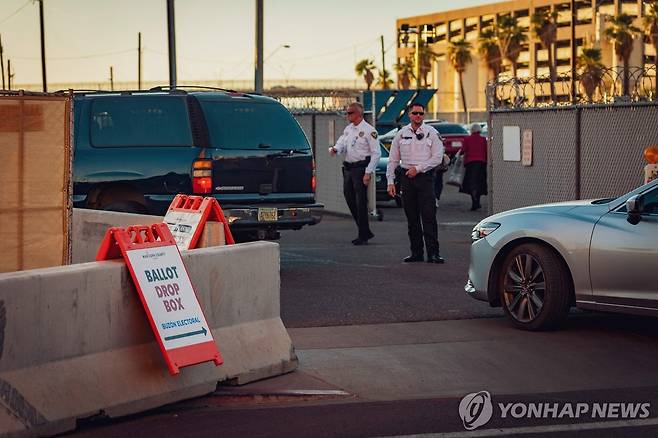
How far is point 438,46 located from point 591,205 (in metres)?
132

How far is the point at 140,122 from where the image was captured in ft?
48.6

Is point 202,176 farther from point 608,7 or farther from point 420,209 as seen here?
point 608,7

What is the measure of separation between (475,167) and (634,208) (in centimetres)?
1682

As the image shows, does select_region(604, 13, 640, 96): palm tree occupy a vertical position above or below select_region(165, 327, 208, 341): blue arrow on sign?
above

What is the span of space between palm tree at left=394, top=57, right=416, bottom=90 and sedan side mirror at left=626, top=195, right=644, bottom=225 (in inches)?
5069

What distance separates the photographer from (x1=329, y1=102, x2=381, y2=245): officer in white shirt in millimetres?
18078

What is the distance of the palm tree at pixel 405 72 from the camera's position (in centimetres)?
A: 13938

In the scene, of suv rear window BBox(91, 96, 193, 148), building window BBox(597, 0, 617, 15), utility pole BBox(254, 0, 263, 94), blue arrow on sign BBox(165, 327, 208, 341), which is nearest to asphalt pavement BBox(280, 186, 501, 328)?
suv rear window BBox(91, 96, 193, 148)

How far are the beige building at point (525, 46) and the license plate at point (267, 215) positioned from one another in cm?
8666

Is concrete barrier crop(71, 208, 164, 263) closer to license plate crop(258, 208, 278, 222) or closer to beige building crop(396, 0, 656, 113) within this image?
license plate crop(258, 208, 278, 222)

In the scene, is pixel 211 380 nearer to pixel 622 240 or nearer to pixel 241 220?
pixel 622 240

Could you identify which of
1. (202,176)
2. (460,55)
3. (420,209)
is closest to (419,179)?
(420,209)

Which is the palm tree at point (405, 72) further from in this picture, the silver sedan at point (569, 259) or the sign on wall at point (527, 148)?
the silver sedan at point (569, 259)

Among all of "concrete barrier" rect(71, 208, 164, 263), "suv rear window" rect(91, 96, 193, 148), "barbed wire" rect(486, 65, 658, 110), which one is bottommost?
"concrete barrier" rect(71, 208, 164, 263)
